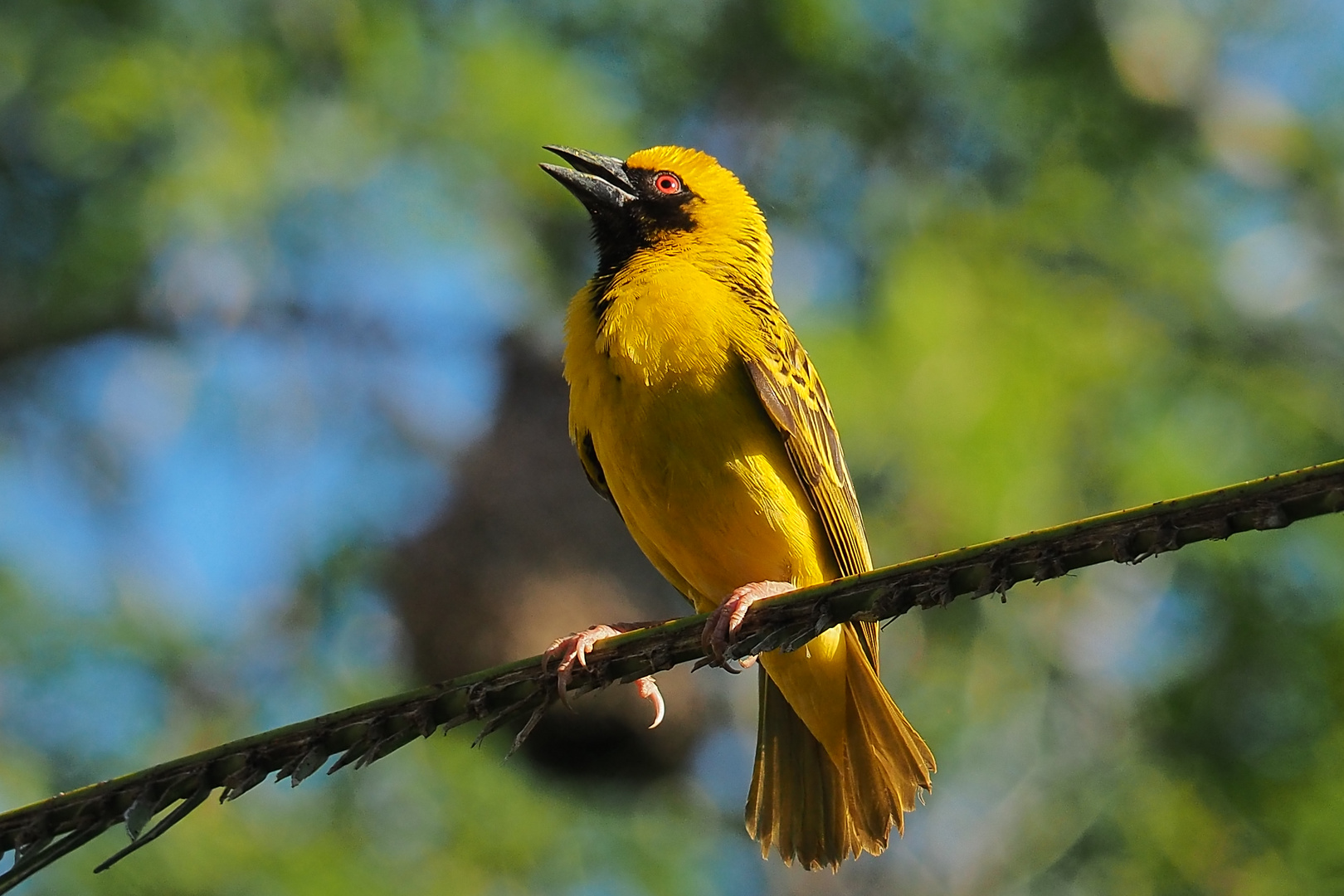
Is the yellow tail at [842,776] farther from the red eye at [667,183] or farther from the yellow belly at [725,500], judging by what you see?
the red eye at [667,183]

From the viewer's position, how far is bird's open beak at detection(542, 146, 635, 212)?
384cm

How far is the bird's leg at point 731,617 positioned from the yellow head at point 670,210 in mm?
1055

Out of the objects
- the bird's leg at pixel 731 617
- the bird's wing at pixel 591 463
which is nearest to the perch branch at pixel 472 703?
the bird's leg at pixel 731 617

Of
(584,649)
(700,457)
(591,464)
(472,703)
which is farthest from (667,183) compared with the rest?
(472,703)

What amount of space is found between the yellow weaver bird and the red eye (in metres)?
0.50

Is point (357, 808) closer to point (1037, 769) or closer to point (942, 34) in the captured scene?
point (1037, 769)

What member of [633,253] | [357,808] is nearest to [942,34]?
[633,253]

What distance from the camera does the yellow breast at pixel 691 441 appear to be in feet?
9.90

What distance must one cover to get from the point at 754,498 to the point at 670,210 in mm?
1184

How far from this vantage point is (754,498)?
3.05 meters

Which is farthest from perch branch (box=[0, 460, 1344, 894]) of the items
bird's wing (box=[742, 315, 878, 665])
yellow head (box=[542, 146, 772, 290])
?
yellow head (box=[542, 146, 772, 290])

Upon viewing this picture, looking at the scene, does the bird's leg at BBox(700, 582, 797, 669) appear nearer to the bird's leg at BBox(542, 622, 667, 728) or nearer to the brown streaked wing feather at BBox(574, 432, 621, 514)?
the bird's leg at BBox(542, 622, 667, 728)

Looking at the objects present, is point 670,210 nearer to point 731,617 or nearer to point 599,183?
point 599,183

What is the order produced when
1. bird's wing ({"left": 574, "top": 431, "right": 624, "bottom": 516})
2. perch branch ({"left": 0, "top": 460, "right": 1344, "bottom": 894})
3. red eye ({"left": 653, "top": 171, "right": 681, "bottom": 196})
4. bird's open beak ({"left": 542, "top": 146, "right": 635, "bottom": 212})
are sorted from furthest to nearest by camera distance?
red eye ({"left": 653, "top": 171, "right": 681, "bottom": 196}) → bird's open beak ({"left": 542, "top": 146, "right": 635, "bottom": 212}) → bird's wing ({"left": 574, "top": 431, "right": 624, "bottom": 516}) → perch branch ({"left": 0, "top": 460, "right": 1344, "bottom": 894})
